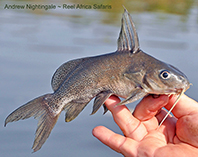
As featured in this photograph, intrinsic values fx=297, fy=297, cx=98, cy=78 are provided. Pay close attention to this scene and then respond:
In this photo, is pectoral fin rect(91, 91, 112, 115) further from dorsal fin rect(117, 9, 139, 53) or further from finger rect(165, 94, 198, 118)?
finger rect(165, 94, 198, 118)

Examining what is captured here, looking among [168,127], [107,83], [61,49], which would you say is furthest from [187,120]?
[61,49]

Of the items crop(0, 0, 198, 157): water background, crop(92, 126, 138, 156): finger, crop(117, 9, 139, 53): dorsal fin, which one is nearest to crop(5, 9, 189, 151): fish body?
crop(117, 9, 139, 53): dorsal fin

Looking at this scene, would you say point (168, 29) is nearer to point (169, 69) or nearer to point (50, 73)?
point (50, 73)

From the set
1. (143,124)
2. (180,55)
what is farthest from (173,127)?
(180,55)

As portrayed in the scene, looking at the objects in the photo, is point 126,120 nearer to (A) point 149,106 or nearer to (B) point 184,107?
(A) point 149,106

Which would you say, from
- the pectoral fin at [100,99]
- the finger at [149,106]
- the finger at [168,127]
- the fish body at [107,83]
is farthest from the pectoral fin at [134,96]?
the finger at [168,127]
